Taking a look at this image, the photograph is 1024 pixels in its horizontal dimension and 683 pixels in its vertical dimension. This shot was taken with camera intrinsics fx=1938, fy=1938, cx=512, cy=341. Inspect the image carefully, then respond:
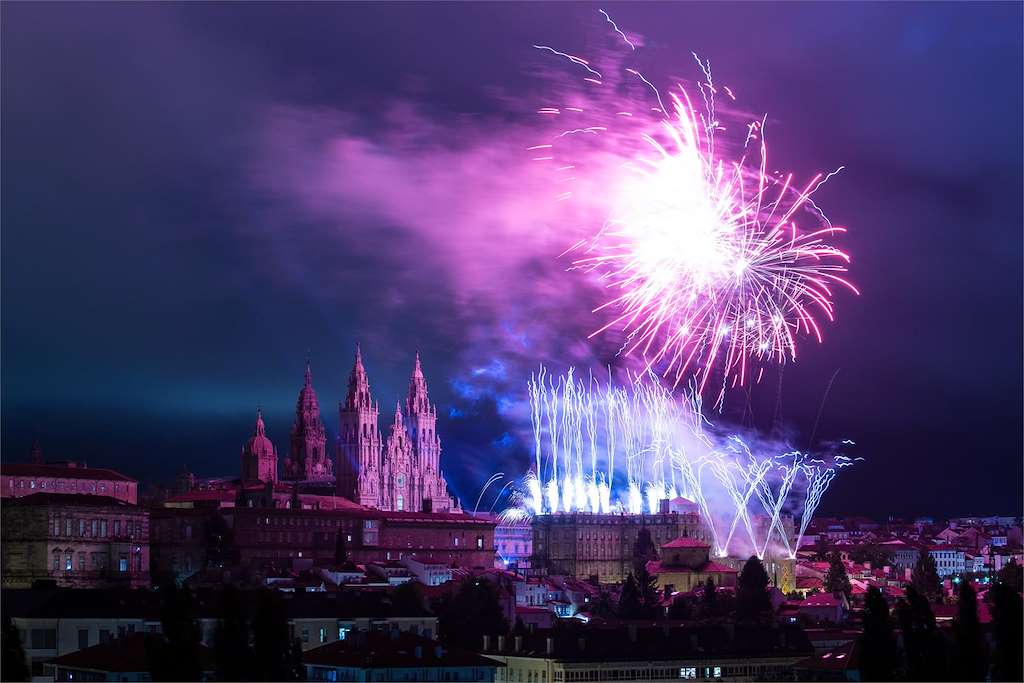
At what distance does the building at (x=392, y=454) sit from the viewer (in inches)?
4737

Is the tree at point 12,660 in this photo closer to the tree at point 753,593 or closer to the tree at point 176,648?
the tree at point 176,648

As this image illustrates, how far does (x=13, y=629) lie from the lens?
130ft

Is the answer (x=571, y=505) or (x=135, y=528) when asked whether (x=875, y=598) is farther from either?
(x=571, y=505)

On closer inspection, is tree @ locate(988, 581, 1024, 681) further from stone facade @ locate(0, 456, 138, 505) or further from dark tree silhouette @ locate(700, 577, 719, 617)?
stone facade @ locate(0, 456, 138, 505)

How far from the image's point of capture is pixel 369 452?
121 m

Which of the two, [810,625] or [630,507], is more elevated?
[630,507]

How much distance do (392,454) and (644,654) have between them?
70025 mm

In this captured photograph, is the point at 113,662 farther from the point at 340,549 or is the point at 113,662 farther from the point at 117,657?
the point at 340,549

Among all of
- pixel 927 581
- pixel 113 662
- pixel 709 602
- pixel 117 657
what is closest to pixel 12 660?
pixel 113 662

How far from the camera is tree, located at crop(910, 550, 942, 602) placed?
81812mm

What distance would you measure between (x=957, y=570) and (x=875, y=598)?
79799 millimetres

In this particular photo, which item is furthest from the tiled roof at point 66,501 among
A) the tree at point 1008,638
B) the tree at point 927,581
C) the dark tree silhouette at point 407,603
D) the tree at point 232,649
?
the tree at point 1008,638

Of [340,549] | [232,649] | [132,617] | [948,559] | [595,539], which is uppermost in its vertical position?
[595,539]

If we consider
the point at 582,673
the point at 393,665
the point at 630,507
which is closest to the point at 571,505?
the point at 630,507
